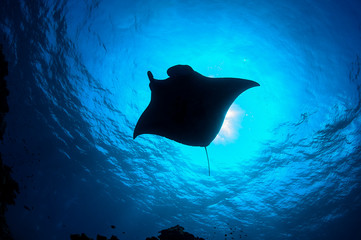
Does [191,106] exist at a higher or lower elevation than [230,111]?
lower

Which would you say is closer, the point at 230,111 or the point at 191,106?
the point at 191,106

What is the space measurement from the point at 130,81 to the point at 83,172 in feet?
64.3

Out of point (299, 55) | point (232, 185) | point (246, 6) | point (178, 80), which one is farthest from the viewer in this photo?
point (232, 185)

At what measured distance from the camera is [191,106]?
17.5 feet

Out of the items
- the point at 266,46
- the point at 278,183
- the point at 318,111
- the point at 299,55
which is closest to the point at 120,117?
the point at 266,46

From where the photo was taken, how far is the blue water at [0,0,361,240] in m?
9.52

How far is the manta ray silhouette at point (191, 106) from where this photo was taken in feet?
16.7

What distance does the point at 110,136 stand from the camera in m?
Result: 18.2

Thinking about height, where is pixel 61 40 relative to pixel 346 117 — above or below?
below

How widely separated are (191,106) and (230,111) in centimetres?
751

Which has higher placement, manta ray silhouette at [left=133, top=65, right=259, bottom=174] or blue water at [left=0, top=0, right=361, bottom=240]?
blue water at [left=0, top=0, right=361, bottom=240]

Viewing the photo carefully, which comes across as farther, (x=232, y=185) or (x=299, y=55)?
(x=232, y=185)

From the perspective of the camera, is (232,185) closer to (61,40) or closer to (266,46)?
(266,46)

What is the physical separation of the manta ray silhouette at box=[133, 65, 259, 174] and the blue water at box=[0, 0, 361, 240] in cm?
574
